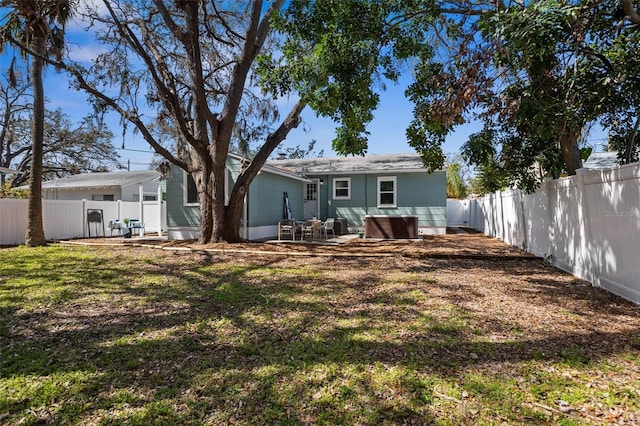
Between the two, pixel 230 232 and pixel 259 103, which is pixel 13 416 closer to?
pixel 230 232

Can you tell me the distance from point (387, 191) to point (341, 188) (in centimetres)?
221

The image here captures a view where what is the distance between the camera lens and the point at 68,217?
14.5 metres

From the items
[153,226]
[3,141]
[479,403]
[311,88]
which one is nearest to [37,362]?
[479,403]

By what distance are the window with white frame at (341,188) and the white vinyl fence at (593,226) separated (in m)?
9.24

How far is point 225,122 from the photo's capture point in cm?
1112

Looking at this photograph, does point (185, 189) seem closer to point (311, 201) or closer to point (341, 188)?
point (311, 201)

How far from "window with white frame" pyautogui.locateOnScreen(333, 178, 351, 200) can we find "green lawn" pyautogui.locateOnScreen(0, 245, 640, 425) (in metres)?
11.6

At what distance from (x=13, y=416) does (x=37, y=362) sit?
3.07 feet

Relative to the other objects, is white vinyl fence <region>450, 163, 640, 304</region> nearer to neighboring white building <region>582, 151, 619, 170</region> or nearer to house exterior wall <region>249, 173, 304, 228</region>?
neighboring white building <region>582, 151, 619, 170</region>

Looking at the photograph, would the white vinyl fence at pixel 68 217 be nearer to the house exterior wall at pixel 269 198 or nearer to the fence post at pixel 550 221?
the house exterior wall at pixel 269 198

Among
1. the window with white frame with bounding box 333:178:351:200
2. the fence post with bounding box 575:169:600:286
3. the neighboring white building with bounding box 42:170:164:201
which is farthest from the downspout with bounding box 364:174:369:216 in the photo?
the fence post with bounding box 575:169:600:286

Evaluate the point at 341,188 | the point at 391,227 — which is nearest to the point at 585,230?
the point at 391,227

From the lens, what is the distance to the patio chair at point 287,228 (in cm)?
1366

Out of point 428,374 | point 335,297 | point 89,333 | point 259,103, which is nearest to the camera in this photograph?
point 428,374
